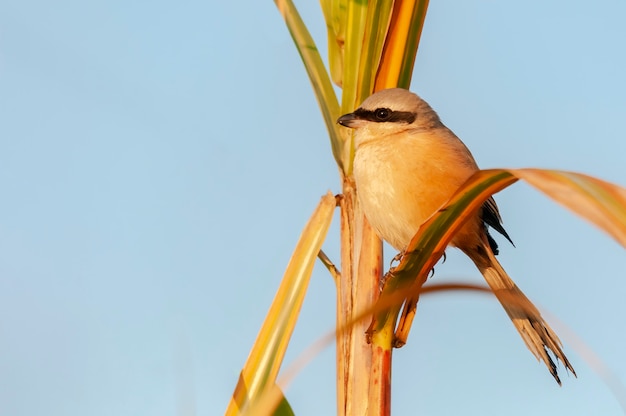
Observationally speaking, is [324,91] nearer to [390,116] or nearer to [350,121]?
[350,121]

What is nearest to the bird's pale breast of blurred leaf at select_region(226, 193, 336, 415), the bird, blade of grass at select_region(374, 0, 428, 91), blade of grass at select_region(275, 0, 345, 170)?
the bird

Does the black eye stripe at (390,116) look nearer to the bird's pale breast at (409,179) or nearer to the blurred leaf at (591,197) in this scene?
the bird's pale breast at (409,179)

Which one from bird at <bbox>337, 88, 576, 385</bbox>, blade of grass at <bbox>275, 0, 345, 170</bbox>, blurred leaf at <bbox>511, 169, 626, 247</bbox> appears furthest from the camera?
bird at <bbox>337, 88, 576, 385</bbox>

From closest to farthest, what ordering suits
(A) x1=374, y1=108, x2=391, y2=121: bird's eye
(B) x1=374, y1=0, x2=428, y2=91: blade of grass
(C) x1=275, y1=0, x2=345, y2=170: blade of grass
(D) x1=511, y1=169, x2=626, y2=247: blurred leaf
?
(D) x1=511, y1=169, x2=626, y2=247: blurred leaf < (B) x1=374, y1=0, x2=428, y2=91: blade of grass < (C) x1=275, y1=0, x2=345, y2=170: blade of grass < (A) x1=374, y1=108, x2=391, y2=121: bird's eye

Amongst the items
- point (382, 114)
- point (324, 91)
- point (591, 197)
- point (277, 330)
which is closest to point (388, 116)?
point (382, 114)

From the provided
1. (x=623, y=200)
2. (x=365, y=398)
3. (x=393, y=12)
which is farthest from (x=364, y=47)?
(x=623, y=200)

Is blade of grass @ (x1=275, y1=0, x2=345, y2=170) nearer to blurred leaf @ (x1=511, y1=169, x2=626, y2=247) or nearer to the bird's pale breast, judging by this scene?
the bird's pale breast

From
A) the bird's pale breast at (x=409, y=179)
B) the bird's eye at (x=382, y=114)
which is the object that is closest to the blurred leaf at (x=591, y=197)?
the bird's eye at (x=382, y=114)

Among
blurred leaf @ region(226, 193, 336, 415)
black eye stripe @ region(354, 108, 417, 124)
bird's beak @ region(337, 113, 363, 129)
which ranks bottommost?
blurred leaf @ region(226, 193, 336, 415)
